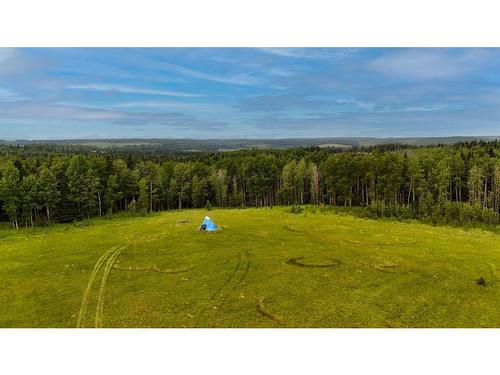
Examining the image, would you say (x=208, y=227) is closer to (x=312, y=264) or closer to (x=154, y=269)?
(x=154, y=269)

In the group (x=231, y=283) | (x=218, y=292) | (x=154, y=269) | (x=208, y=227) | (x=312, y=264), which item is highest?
(x=208, y=227)

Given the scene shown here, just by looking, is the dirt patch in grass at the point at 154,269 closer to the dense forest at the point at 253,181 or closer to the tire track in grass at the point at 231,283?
the tire track in grass at the point at 231,283

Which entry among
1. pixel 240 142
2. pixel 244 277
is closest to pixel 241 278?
pixel 244 277

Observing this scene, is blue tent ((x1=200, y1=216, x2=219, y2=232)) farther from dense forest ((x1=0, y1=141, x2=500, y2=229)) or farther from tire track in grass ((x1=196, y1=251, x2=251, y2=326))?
dense forest ((x1=0, y1=141, x2=500, y2=229))

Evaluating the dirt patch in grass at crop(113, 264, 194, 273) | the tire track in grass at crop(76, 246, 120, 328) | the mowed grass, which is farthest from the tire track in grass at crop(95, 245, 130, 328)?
the dirt patch in grass at crop(113, 264, 194, 273)

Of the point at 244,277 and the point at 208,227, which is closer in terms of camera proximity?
the point at 244,277
